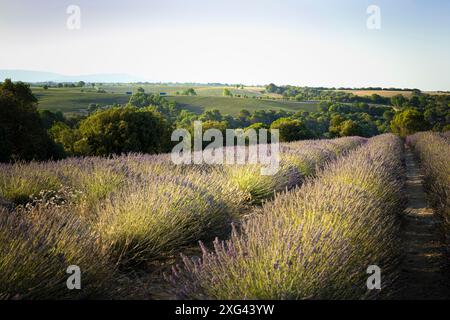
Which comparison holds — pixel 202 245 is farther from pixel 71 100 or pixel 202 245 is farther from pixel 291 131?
pixel 71 100

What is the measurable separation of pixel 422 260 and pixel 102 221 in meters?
3.06

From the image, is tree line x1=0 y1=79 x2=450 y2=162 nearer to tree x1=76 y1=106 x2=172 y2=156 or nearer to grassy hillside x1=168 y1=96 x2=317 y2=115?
tree x1=76 y1=106 x2=172 y2=156

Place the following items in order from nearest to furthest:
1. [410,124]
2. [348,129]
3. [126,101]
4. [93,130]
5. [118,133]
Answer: [93,130]
[118,133]
[348,129]
[410,124]
[126,101]

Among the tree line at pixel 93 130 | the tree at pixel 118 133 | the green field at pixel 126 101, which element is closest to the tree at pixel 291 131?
the tree line at pixel 93 130

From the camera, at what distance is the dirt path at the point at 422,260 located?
287 centimetres

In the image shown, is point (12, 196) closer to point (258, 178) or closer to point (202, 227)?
point (202, 227)

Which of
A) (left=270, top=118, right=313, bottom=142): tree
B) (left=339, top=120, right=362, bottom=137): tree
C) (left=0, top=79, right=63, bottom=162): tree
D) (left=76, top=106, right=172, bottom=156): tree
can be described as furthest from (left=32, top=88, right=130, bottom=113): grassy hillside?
(left=0, top=79, right=63, bottom=162): tree

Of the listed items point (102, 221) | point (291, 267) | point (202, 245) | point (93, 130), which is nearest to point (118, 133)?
point (93, 130)

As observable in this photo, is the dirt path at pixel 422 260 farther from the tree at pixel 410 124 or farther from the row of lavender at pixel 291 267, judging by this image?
the tree at pixel 410 124

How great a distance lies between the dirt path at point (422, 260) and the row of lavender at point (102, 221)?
1862 millimetres

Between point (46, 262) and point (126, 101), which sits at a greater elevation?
point (126, 101)

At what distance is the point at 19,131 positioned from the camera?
530 inches

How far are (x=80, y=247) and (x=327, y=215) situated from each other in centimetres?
183
